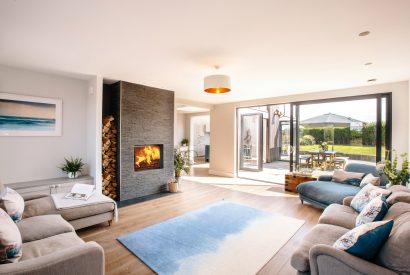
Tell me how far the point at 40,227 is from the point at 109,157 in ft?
7.90

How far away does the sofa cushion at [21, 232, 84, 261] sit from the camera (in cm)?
166

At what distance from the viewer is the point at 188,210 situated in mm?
3799

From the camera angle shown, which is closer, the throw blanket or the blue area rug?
the blue area rug

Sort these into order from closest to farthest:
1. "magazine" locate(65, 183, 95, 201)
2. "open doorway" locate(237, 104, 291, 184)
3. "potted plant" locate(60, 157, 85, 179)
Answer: "magazine" locate(65, 183, 95, 201), "potted plant" locate(60, 157, 85, 179), "open doorway" locate(237, 104, 291, 184)

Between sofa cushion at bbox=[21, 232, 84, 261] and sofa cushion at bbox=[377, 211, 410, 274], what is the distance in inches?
92.2

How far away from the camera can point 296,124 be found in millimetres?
5508

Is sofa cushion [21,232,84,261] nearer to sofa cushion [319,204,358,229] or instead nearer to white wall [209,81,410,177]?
sofa cushion [319,204,358,229]

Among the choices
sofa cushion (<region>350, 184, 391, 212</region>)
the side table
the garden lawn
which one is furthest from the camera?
the side table

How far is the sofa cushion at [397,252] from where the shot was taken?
1288 millimetres

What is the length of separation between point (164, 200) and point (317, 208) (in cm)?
303

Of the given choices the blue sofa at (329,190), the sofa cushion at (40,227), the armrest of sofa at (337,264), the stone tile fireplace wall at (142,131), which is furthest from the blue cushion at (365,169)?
the sofa cushion at (40,227)

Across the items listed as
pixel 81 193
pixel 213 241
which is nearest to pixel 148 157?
pixel 81 193

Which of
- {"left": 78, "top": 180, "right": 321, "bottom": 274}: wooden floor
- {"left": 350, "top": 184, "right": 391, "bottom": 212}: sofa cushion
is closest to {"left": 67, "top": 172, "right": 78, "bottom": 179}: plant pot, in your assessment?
{"left": 78, "top": 180, "right": 321, "bottom": 274}: wooden floor

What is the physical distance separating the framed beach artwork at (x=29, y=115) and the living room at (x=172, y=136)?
19 millimetres
